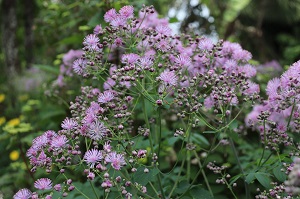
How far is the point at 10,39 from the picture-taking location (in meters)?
6.36

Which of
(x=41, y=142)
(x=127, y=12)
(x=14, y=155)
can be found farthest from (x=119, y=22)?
(x=14, y=155)

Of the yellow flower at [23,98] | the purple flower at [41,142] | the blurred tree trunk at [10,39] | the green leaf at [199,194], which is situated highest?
the blurred tree trunk at [10,39]

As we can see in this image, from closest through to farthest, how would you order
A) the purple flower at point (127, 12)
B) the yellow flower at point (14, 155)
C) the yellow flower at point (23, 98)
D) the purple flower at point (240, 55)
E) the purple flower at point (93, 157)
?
the purple flower at point (93, 157)
the purple flower at point (127, 12)
the purple flower at point (240, 55)
the yellow flower at point (14, 155)
the yellow flower at point (23, 98)

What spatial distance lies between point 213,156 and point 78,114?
4.87 feet

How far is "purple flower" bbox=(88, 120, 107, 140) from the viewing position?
6.18ft

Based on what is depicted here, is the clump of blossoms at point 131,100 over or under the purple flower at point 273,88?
under

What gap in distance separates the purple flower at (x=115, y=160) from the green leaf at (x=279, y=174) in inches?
30.0

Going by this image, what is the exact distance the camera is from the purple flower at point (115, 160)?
1.76 metres

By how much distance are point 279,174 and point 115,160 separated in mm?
814

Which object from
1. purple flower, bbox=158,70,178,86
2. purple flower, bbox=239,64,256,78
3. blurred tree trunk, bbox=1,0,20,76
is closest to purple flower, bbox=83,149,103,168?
purple flower, bbox=158,70,178,86

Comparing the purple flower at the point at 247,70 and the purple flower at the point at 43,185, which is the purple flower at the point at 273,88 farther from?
the purple flower at the point at 43,185

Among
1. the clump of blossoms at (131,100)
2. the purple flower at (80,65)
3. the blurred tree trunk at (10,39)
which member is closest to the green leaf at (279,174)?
the clump of blossoms at (131,100)

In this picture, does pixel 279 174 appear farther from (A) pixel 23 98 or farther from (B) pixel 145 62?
(A) pixel 23 98

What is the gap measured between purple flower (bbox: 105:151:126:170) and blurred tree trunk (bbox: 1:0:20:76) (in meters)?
4.73
